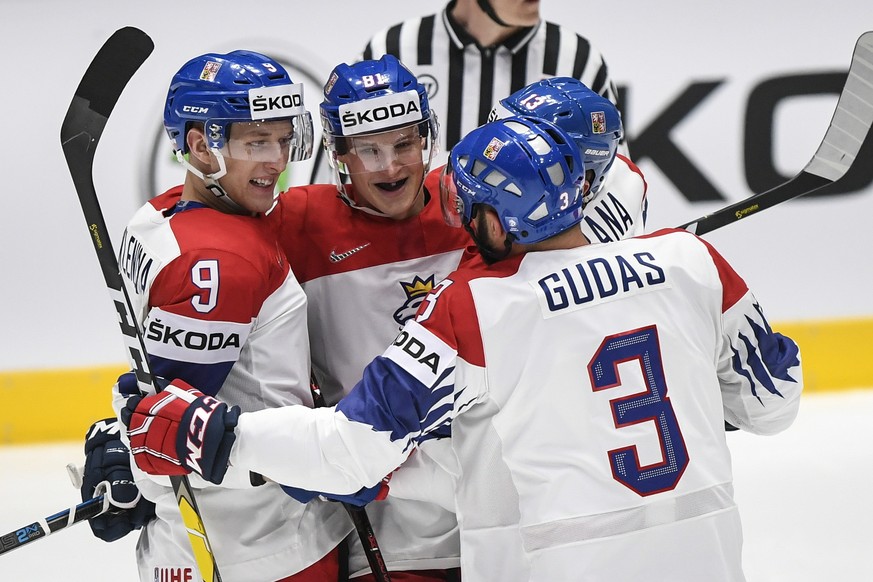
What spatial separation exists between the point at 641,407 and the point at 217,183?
0.87 m

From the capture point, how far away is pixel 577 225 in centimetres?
176

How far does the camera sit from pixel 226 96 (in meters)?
1.94

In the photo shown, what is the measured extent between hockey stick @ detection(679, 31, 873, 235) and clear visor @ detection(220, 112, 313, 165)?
0.86 metres

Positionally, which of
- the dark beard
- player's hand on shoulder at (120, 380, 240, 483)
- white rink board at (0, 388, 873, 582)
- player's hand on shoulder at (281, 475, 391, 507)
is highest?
the dark beard

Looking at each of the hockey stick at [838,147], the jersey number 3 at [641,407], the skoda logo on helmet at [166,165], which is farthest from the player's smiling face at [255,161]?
the skoda logo on helmet at [166,165]

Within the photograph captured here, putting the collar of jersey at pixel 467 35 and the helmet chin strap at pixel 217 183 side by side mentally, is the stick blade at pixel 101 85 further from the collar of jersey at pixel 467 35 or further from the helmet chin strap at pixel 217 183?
the collar of jersey at pixel 467 35

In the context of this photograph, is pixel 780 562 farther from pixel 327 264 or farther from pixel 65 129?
pixel 65 129

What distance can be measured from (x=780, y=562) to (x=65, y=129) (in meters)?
2.19

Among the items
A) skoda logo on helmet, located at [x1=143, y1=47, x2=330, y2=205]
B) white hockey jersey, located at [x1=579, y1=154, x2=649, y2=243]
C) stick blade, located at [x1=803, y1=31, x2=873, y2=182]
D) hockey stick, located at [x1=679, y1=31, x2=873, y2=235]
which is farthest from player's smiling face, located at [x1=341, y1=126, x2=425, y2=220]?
skoda logo on helmet, located at [x1=143, y1=47, x2=330, y2=205]

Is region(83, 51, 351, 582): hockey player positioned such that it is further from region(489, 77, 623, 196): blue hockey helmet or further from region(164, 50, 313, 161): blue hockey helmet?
region(489, 77, 623, 196): blue hockey helmet

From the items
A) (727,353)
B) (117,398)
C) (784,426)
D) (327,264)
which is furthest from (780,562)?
(117,398)

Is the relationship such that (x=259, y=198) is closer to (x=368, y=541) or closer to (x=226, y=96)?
(x=226, y=96)

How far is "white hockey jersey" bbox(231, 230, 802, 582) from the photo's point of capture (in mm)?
1631

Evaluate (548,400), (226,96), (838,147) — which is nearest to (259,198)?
(226,96)
